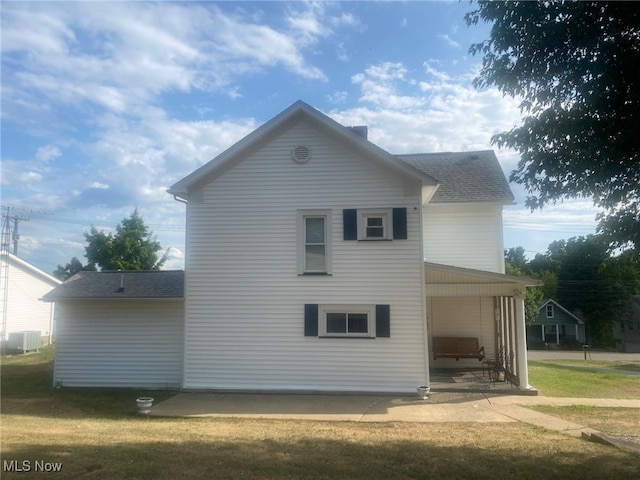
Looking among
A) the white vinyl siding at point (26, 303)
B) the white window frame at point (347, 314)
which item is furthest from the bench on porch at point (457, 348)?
the white vinyl siding at point (26, 303)

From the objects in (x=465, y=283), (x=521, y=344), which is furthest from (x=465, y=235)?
(x=521, y=344)

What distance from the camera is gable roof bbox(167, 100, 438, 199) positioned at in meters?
13.3

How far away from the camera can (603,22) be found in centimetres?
676

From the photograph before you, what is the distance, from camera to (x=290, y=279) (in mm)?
13492

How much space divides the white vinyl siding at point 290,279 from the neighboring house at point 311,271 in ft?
0.09

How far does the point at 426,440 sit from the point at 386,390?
4825 millimetres

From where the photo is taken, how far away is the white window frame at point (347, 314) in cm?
1310

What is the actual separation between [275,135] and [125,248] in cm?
2535

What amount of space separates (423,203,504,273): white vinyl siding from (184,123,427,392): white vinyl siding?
3607 millimetres

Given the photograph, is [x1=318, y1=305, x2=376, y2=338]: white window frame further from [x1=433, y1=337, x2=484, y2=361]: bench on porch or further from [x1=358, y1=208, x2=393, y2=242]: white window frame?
[x1=433, y1=337, x2=484, y2=361]: bench on porch

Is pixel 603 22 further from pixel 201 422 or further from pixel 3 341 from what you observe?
pixel 3 341

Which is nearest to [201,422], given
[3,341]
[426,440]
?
[426,440]

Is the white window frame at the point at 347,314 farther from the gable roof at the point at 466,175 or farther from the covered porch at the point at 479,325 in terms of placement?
the gable roof at the point at 466,175

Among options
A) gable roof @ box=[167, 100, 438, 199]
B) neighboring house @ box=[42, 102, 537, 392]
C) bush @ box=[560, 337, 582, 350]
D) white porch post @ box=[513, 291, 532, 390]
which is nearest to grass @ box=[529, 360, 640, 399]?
white porch post @ box=[513, 291, 532, 390]
